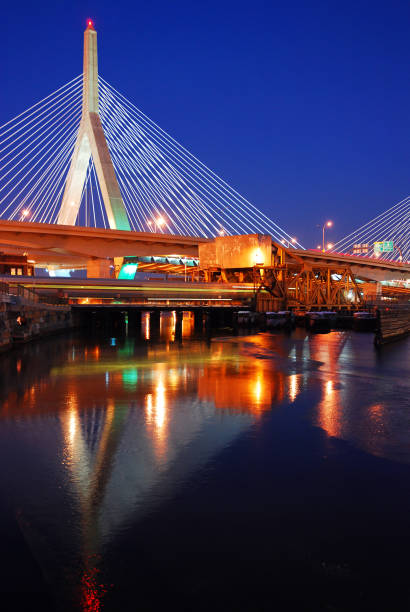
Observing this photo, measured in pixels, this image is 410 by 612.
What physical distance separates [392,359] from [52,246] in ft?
138

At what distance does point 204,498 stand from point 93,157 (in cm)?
4503

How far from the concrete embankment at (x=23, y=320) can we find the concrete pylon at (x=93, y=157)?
1647 cm

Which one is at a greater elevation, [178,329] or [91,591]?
[178,329]

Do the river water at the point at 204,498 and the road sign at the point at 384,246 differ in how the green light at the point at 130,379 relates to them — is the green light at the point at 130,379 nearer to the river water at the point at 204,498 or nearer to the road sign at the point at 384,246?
the river water at the point at 204,498

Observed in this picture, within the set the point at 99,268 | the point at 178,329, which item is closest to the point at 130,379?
the point at 178,329

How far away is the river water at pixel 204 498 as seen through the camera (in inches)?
165

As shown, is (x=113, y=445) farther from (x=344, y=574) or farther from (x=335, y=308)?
(x=335, y=308)

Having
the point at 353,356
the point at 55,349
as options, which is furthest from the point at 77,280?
the point at 353,356

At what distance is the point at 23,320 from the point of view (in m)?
23.5

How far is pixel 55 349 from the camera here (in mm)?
22125

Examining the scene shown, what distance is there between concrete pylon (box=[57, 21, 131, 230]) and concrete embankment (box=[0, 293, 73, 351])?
1647cm

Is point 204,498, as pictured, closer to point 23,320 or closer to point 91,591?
point 91,591

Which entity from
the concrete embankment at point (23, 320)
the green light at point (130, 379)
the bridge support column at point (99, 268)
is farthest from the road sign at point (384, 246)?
the green light at point (130, 379)

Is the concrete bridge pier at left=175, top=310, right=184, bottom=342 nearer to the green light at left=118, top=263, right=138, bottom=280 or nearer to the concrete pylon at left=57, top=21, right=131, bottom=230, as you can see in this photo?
the concrete pylon at left=57, top=21, right=131, bottom=230
